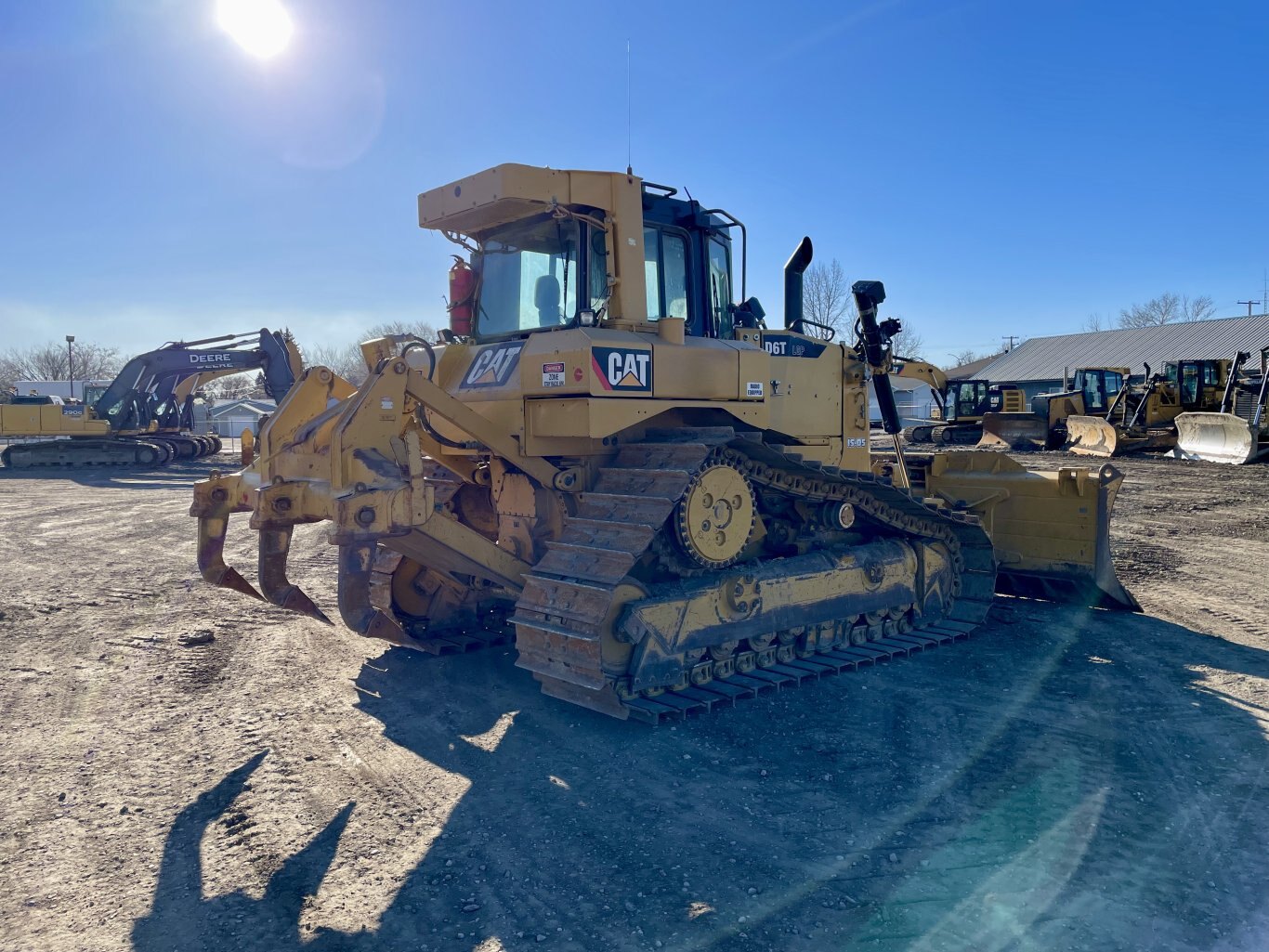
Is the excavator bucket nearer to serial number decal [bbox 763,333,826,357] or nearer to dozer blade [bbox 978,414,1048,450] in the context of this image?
dozer blade [bbox 978,414,1048,450]

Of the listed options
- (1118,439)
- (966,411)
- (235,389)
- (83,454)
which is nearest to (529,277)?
(1118,439)

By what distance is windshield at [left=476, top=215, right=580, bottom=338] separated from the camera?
6270 mm

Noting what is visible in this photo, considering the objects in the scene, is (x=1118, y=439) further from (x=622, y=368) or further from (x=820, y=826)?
(x=820, y=826)

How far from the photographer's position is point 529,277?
6.58 meters

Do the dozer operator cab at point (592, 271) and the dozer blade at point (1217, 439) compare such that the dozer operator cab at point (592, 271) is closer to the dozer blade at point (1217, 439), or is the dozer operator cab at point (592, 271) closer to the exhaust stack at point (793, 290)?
the exhaust stack at point (793, 290)

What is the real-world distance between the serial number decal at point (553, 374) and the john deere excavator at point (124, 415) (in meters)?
21.7

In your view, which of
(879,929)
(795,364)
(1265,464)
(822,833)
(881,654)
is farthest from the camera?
(1265,464)

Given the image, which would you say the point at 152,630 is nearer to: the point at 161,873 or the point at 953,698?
the point at 161,873

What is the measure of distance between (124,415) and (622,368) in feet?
85.4

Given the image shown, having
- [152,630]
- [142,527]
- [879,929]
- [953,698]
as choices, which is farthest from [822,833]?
[142,527]

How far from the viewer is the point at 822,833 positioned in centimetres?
403

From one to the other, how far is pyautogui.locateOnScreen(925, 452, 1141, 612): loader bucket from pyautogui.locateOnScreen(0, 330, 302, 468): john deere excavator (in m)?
21.2

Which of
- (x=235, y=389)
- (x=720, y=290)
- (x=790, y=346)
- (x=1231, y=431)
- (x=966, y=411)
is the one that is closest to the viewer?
(x=720, y=290)

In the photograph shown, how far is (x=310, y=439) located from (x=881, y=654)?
13.7ft
